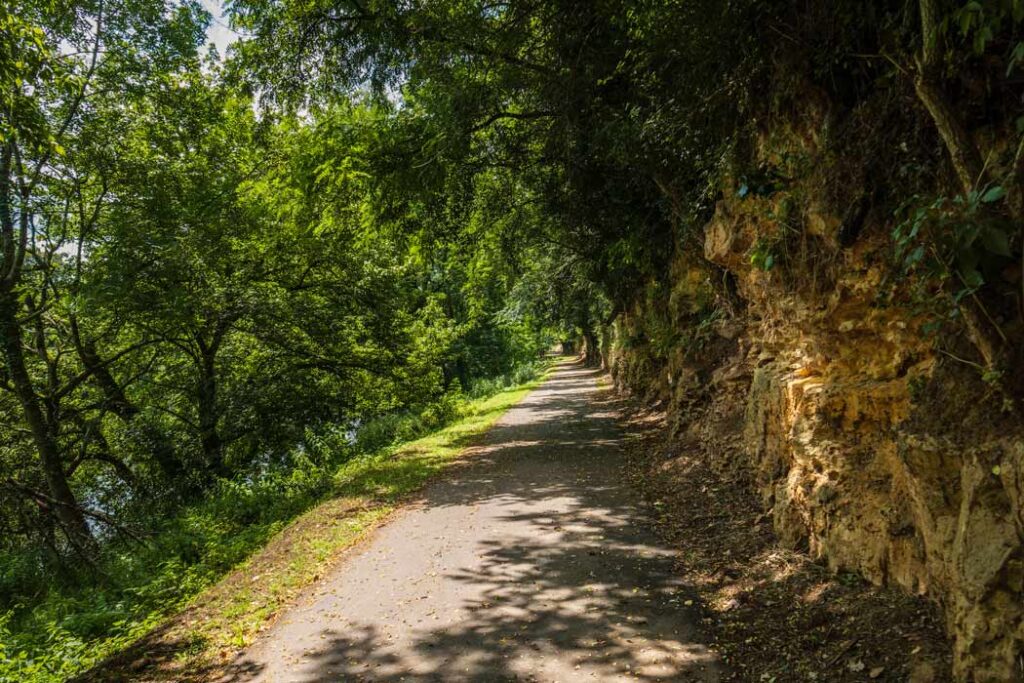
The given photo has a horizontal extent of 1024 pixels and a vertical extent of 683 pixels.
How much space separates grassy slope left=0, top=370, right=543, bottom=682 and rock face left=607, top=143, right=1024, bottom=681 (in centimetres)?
503

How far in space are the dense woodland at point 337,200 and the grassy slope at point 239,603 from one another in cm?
25

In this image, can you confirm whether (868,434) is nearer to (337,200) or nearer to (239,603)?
(239,603)

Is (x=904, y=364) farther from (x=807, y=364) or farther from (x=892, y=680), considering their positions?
(x=892, y=680)

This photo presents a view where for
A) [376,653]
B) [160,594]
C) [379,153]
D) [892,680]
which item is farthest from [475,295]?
[892,680]

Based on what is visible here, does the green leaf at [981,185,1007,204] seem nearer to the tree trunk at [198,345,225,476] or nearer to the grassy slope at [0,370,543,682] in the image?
the grassy slope at [0,370,543,682]

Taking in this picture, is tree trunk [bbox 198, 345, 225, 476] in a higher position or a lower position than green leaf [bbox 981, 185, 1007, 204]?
lower

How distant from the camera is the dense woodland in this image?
3.81m

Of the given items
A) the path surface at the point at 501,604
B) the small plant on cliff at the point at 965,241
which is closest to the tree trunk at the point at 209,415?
the path surface at the point at 501,604

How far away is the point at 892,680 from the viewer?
3.34 m

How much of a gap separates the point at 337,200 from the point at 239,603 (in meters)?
6.71

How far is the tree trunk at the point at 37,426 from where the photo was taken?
903cm

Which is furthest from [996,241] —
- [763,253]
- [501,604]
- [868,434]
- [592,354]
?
[592,354]

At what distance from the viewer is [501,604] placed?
5.21 meters

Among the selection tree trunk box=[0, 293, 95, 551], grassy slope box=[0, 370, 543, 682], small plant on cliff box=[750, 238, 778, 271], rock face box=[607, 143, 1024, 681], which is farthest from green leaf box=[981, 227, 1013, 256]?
tree trunk box=[0, 293, 95, 551]
